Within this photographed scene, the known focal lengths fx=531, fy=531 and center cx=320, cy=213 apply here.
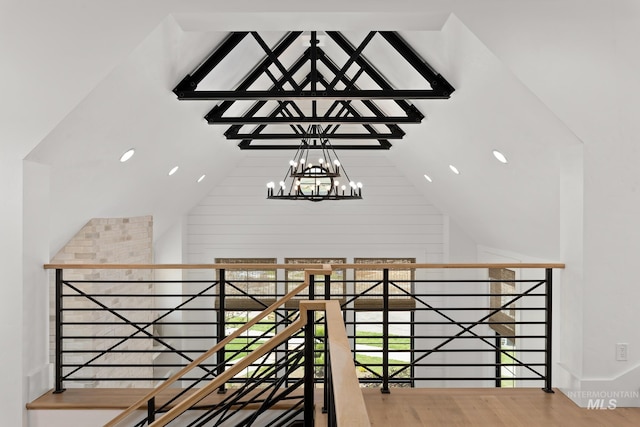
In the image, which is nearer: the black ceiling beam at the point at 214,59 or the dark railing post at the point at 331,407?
the dark railing post at the point at 331,407

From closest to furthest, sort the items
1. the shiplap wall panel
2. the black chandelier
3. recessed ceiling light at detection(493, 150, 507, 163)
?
1. recessed ceiling light at detection(493, 150, 507, 163)
2. the black chandelier
3. the shiplap wall panel

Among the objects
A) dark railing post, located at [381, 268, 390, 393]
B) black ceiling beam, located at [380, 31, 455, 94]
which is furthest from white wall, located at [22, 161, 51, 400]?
black ceiling beam, located at [380, 31, 455, 94]

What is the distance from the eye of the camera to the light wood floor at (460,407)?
3.54 m

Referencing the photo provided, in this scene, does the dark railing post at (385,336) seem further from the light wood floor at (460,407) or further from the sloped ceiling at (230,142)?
the sloped ceiling at (230,142)

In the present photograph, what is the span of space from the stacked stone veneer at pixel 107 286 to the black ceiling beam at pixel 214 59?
7.83 ft

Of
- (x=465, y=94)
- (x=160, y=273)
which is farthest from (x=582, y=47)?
(x=160, y=273)

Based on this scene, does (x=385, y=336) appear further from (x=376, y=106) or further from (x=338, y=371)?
(x=376, y=106)

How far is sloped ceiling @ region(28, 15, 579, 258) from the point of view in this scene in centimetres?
389

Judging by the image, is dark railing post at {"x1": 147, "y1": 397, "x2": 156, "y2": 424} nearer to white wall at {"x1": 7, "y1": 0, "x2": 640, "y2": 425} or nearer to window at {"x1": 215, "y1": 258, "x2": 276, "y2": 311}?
white wall at {"x1": 7, "y1": 0, "x2": 640, "y2": 425}

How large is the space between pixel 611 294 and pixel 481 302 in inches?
226

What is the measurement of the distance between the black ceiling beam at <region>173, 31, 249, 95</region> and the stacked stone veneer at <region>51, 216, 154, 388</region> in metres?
2.39

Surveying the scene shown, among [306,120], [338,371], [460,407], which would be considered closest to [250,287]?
[306,120]

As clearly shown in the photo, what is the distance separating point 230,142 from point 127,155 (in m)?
2.75

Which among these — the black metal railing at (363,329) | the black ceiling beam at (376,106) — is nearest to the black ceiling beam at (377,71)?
the black ceiling beam at (376,106)
